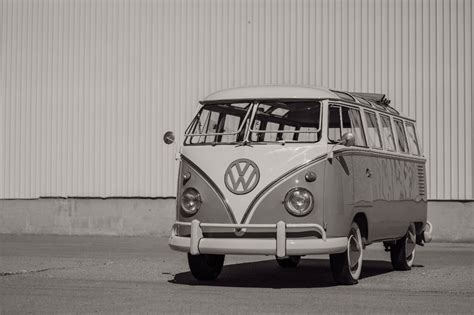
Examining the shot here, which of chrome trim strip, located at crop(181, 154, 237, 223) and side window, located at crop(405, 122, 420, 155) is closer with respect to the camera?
chrome trim strip, located at crop(181, 154, 237, 223)

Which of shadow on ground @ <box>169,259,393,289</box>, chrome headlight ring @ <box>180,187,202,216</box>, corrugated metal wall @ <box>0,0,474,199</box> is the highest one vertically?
corrugated metal wall @ <box>0,0,474,199</box>

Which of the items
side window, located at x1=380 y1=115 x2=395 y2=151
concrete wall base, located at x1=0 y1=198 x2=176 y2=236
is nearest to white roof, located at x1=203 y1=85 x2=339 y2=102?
side window, located at x1=380 y1=115 x2=395 y2=151

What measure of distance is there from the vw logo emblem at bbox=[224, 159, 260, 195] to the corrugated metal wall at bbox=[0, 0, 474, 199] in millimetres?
12776

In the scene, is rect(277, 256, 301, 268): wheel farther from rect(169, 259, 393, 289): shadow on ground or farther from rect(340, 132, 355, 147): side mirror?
rect(340, 132, 355, 147): side mirror

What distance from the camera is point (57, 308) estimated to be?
349 inches

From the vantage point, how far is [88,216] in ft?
80.3

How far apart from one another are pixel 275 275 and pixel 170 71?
1233cm

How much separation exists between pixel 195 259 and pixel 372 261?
5713 millimetres

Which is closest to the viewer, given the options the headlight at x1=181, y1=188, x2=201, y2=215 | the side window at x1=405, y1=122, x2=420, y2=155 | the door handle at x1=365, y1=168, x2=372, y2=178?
the headlight at x1=181, y1=188, x2=201, y2=215

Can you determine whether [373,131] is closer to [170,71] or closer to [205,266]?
[205,266]

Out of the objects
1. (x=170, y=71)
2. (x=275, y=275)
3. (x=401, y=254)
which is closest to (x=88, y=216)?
(x=170, y=71)

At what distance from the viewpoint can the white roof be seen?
37.4 ft

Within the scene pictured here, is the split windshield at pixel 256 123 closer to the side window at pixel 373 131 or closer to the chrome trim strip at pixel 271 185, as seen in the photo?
the chrome trim strip at pixel 271 185

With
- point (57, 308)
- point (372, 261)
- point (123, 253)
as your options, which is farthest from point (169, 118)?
point (57, 308)
